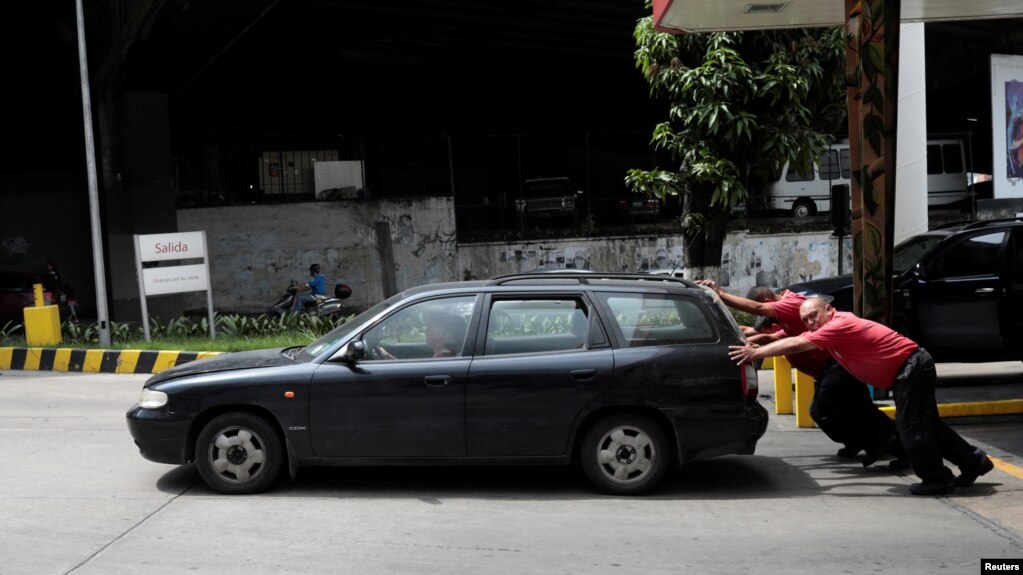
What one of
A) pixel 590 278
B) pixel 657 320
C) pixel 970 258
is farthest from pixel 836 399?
pixel 970 258

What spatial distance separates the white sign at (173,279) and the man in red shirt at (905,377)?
39.6ft

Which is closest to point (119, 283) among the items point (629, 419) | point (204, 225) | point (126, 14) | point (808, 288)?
point (204, 225)

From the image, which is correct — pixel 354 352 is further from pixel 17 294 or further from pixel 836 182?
pixel 836 182

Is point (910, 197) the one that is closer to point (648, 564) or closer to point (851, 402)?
point (851, 402)

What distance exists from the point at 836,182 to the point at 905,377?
24015 millimetres

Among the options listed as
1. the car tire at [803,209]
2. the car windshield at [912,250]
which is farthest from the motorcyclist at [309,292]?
the car tire at [803,209]

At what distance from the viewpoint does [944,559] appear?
5.71m

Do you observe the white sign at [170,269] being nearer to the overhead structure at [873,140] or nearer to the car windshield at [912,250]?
the car windshield at [912,250]

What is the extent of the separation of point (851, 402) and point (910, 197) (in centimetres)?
630

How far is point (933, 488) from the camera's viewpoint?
23.4 feet

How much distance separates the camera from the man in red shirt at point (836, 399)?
779cm

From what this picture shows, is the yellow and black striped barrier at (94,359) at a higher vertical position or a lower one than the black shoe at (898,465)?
higher

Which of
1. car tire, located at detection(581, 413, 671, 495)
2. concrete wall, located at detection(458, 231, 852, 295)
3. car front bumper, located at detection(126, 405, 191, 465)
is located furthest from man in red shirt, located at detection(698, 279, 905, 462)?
concrete wall, located at detection(458, 231, 852, 295)

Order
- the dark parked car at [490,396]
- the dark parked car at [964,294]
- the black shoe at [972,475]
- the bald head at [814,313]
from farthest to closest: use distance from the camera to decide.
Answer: the dark parked car at [964,294] < the bald head at [814,313] < the black shoe at [972,475] < the dark parked car at [490,396]
